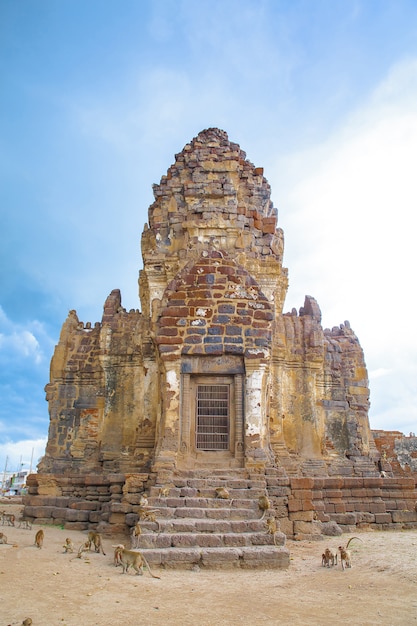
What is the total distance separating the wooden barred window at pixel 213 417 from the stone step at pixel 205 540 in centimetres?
292

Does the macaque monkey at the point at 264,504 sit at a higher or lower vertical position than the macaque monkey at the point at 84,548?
higher

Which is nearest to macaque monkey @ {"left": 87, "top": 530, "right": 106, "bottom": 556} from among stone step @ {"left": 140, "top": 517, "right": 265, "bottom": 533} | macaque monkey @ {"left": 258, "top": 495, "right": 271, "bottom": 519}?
stone step @ {"left": 140, "top": 517, "right": 265, "bottom": 533}

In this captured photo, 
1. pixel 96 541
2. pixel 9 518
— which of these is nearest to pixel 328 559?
pixel 96 541

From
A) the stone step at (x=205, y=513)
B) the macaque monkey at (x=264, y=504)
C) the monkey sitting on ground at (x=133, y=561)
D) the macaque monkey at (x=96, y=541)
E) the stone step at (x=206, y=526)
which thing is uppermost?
the macaque monkey at (x=264, y=504)

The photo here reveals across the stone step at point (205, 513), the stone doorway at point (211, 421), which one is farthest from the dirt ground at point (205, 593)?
the stone doorway at point (211, 421)

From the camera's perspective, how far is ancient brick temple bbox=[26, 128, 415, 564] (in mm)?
11398

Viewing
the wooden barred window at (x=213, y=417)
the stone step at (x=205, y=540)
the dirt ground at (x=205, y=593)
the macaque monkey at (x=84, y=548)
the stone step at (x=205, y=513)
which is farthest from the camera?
the wooden barred window at (x=213, y=417)

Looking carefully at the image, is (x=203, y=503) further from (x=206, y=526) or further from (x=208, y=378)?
(x=208, y=378)

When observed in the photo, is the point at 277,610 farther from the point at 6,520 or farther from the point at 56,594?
the point at 6,520

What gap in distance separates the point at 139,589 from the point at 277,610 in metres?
1.81

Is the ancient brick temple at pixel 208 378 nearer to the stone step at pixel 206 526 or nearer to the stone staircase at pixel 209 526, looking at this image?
the stone staircase at pixel 209 526

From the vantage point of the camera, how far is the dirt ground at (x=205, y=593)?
19.0 feet

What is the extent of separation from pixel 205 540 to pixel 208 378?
3959 mm

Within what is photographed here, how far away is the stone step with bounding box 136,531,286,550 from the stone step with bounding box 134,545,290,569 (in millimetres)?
184
